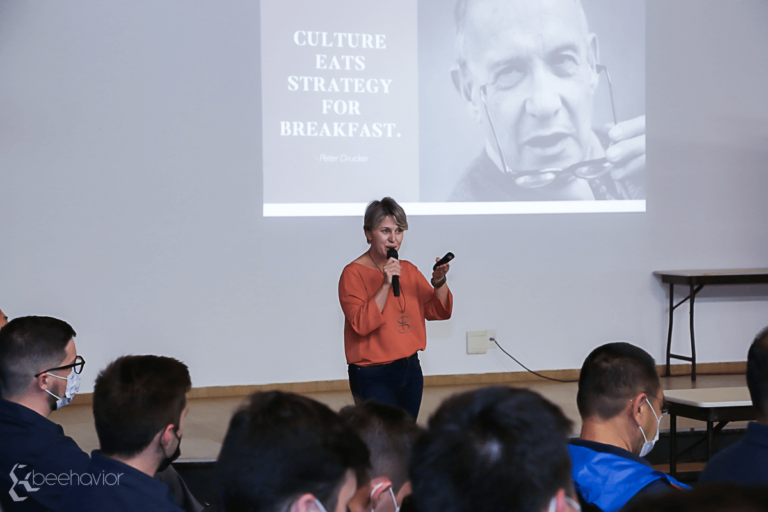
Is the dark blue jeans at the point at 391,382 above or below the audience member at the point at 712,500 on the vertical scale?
below

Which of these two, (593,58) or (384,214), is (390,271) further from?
(593,58)

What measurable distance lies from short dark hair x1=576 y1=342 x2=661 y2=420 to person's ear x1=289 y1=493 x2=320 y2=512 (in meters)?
0.98

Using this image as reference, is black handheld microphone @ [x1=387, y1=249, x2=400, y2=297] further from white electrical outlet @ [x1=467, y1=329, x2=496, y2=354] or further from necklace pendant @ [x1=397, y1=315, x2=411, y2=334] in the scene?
white electrical outlet @ [x1=467, y1=329, x2=496, y2=354]

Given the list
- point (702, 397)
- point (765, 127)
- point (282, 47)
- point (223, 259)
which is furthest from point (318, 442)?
point (765, 127)

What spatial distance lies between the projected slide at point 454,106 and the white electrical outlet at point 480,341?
37.5 inches

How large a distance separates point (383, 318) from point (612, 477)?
1188 millimetres

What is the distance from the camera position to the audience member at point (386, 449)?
1123 mm

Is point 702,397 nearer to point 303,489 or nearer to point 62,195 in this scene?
point 303,489

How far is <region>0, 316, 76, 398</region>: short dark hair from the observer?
1.87 m

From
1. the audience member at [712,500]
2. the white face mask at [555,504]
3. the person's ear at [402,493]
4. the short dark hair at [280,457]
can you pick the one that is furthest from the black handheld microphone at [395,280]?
the audience member at [712,500]

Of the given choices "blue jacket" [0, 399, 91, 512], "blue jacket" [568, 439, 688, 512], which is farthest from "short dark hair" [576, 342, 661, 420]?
"blue jacket" [0, 399, 91, 512]

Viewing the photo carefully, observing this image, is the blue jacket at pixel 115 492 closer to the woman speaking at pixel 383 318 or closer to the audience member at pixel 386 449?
the audience member at pixel 386 449

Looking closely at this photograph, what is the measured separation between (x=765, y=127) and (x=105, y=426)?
18.4 ft

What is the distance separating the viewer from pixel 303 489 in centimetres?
79
